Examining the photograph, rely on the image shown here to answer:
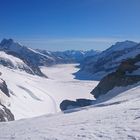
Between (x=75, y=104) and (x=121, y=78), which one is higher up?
(x=121, y=78)

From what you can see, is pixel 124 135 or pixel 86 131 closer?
pixel 124 135

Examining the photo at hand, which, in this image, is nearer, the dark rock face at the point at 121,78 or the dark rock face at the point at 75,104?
the dark rock face at the point at 121,78

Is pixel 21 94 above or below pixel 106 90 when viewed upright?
above

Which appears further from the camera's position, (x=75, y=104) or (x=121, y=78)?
(x=75, y=104)

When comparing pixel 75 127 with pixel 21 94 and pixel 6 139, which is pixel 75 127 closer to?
pixel 6 139

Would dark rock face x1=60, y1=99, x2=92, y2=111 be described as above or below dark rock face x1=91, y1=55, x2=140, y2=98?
below

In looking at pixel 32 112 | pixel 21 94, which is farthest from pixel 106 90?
pixel 21 94

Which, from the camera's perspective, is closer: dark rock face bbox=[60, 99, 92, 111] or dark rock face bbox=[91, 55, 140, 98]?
dark rock face bbox=[91, 55, 140, 98]

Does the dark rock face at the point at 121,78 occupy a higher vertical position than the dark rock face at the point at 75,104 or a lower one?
higher
